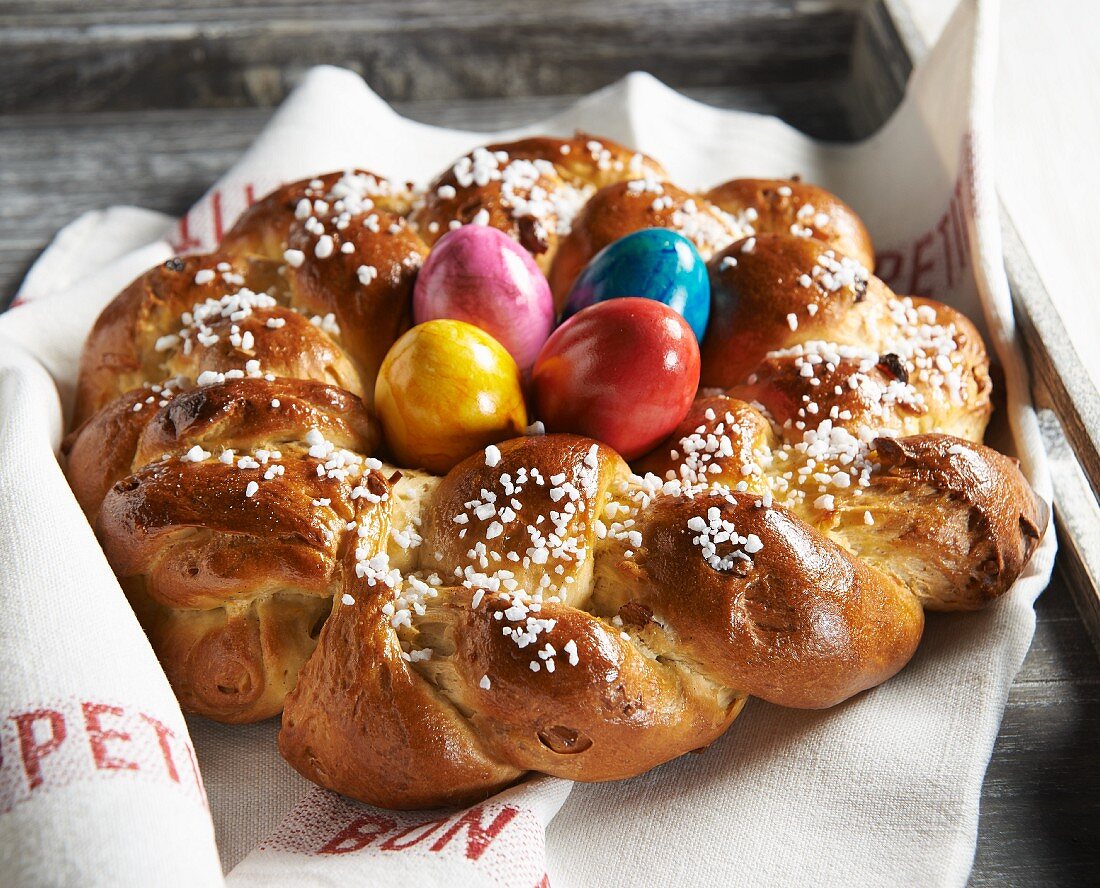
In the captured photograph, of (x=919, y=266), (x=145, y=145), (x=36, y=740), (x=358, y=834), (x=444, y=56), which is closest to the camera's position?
(x=36, y=740)

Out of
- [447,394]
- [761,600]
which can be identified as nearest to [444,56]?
[447,394]

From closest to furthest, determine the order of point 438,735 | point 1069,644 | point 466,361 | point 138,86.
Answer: point 438,735
point 466,361
point 1069,644
point 138,86

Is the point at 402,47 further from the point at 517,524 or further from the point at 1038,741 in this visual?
the point at 1038,741

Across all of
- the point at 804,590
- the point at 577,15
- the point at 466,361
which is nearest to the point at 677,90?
the point at 577,15

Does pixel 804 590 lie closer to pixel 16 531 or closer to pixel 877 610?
pixel 877 610

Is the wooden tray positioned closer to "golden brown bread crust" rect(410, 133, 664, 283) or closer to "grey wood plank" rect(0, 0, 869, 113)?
"grey wood plank" rect(0, 0, 869, 113)
